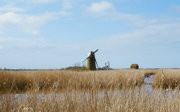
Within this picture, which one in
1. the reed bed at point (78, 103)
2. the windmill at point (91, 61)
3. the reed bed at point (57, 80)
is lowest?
the reed bed at point (78, 103)

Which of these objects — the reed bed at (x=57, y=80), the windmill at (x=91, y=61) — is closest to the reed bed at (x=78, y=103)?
the reed bed at (x=57, y=80)

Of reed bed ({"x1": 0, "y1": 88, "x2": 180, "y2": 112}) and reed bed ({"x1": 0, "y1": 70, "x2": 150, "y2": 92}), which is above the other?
reed bed ({"x1": 0, "y1": 70, "x2": 150, "y2": 92})

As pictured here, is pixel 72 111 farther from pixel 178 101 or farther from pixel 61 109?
pixel 178 101

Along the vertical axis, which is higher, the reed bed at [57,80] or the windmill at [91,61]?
the windmill at [91,61]

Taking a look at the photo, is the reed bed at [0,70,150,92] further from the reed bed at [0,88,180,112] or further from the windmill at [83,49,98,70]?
the windmill at [83,49,98,70]

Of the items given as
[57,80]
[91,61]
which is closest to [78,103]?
[57,80]

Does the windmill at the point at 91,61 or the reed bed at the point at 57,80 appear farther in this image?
Answer: the windmill at the point at 91,61

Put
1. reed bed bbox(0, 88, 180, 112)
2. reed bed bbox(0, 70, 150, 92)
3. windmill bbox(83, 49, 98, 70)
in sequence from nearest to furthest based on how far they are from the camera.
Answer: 1. reed bed bbox(0, 88, 180, 112)
2. reed bed bbox(0, 70, 150, 92)
3. windmill bbox(83, 49, 98, 70)

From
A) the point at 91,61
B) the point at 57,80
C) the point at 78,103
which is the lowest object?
the point at 78,103

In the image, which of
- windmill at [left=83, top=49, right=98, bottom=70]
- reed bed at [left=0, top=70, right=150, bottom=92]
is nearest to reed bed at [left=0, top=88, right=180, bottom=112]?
reed bed at [left=0, top=70, right=150, bottom=92]

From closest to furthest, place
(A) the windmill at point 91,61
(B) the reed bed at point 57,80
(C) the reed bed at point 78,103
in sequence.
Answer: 1. (C) the reed bed at point 78,103
2. (B) the reed bed at point 57,80
3. (A) the windmill at point 91,61

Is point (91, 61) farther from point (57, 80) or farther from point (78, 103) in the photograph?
point (78, 103)

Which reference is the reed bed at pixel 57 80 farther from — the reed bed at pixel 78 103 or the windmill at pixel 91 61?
the windmill at pixel 91 61

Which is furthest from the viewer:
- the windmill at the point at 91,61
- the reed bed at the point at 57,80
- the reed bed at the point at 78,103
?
the windmill at the point at 91,61
